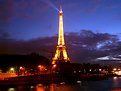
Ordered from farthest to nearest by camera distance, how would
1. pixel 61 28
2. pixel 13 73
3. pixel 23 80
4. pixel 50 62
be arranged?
1. pixel 50 62
2. pixel 61 28
3. pixel 13 73
4. pixel 23 80

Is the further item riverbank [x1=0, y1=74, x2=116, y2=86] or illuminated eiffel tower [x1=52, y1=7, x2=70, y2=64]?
illuminated eiffel tower [x1=52, y1=7, x2=70, y2=64]

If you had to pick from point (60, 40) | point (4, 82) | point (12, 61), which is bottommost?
point (4, 82)

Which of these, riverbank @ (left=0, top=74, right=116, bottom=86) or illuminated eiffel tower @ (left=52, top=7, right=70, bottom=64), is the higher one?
illuminated eiffel tower @ (left=52, top=7, right=70, bottom=64)

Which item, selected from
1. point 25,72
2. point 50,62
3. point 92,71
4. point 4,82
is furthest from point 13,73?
point 92,71

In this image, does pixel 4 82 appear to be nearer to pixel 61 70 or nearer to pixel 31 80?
pixel 31 80

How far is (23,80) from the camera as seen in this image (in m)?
69.6

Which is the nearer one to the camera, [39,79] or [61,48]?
[39,79]

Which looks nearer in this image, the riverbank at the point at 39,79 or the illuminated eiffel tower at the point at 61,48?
the riverbank at the point at 39,79

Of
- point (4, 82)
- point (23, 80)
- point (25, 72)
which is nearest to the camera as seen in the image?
point (4, 82)

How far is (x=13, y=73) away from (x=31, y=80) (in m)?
8.88

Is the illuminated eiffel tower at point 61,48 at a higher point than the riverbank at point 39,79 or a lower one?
higher

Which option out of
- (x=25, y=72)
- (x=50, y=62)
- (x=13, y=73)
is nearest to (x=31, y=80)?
(x=13, y=73)

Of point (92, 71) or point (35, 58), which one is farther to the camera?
point (92, 71)

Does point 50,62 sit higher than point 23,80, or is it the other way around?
point 50,62
